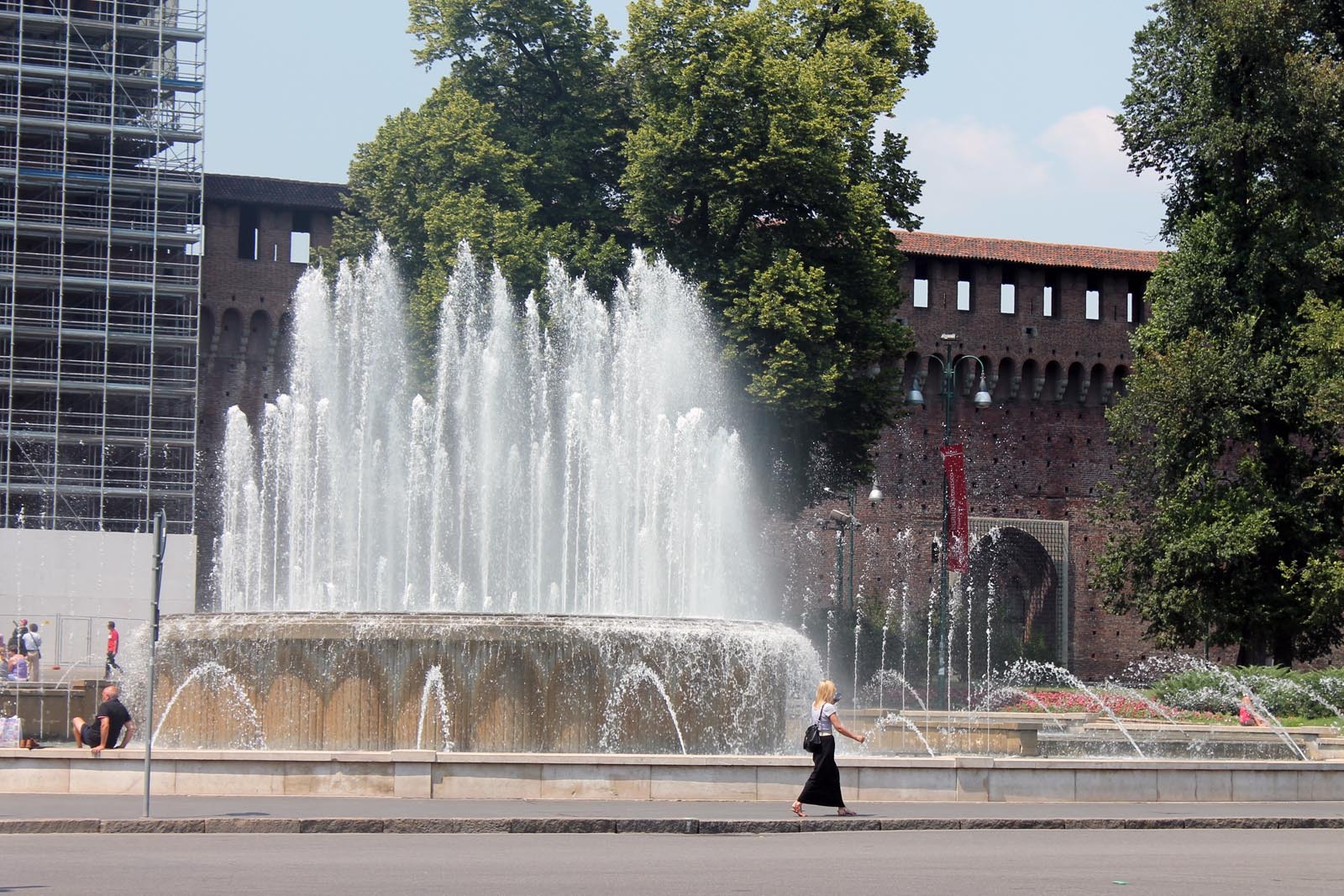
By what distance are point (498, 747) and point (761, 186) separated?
18.0 m

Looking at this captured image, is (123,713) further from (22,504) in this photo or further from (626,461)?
(22,504)

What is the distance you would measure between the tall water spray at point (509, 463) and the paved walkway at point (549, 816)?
11666mm

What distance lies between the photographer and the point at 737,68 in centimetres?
3250

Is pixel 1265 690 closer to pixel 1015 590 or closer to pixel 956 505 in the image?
pixel 956 505

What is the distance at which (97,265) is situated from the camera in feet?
127

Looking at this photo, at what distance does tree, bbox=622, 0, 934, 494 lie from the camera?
3225 cm

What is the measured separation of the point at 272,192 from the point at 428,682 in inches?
1074

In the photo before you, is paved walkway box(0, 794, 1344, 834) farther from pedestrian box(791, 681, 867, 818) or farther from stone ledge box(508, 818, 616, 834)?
pedestrian box(791, 681, 867, 818)

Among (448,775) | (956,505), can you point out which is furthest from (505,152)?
(448,775)

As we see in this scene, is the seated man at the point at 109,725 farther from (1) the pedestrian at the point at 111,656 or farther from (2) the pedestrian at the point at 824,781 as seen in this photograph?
(1) the pedestrian at the point at 111,656

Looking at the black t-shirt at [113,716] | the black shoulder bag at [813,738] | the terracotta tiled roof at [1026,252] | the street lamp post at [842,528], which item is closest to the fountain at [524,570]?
the black t-shirt at [113,716]

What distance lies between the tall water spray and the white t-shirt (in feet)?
39.3

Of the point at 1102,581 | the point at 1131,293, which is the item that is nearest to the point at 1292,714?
the point at 1102,581

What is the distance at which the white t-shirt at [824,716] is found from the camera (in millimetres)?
14133
